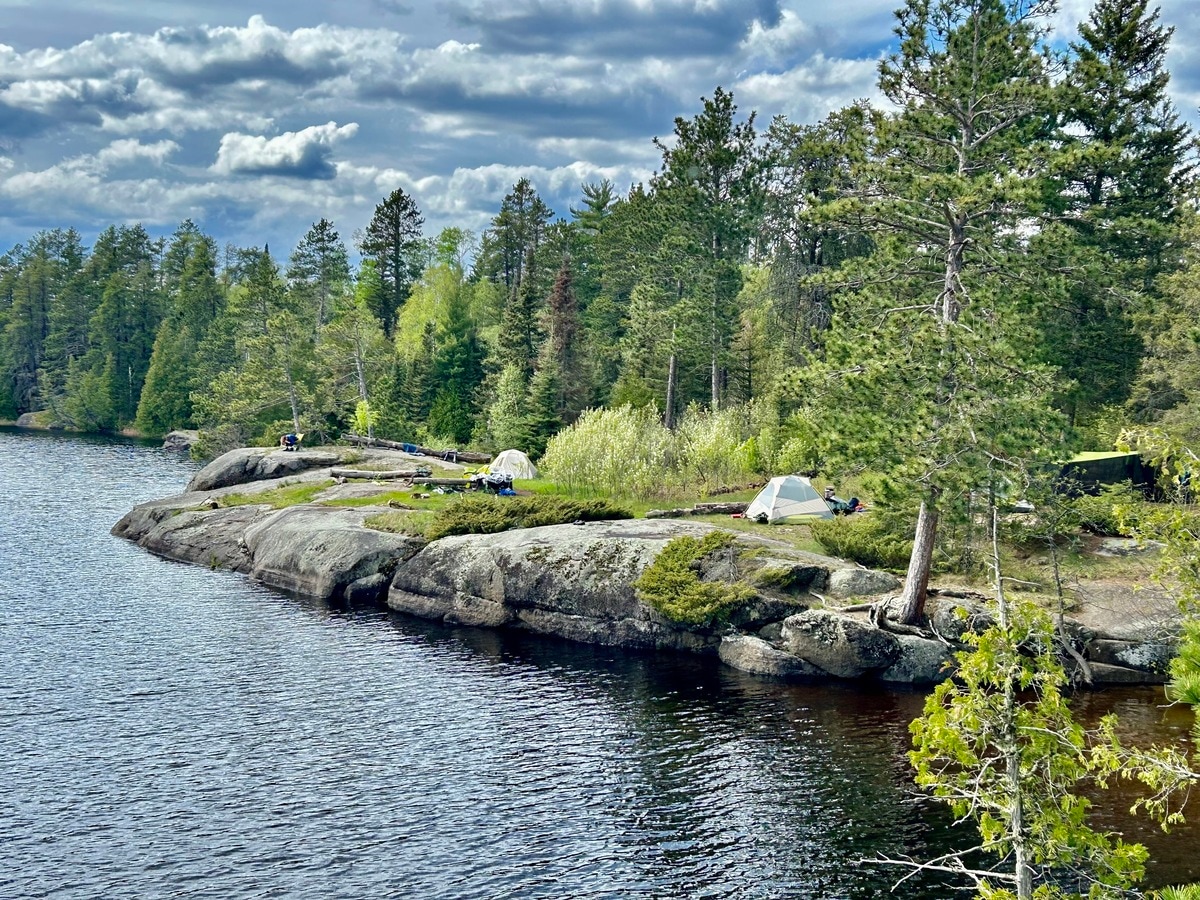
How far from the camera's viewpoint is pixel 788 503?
41219mm

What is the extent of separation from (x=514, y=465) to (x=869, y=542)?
26.8 m

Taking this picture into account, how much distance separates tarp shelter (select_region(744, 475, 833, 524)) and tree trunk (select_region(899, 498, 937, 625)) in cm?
1029

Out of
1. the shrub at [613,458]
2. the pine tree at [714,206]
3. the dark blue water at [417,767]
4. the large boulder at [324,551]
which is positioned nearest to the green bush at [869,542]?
the dark blue water at [417,767]

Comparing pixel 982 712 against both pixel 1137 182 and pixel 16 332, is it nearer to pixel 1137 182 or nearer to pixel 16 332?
pixel 1137 182

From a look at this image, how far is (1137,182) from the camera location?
45.3 metres

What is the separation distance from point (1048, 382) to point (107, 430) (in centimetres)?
12440

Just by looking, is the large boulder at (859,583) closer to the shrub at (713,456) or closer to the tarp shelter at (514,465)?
the shrub at (713,456)

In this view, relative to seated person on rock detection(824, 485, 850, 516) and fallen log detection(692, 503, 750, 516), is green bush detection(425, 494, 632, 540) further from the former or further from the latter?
seated person on rock detection(824, 485, 850, 516)

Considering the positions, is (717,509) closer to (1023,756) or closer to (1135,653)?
(1135,653)

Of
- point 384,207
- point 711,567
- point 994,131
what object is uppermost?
point 384,207

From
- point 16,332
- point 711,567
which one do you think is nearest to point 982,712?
point 711,567

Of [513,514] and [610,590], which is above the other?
[513,514]

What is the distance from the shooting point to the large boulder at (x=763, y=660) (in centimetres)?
3056

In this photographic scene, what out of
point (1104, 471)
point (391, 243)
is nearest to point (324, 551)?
point (1104, 471)
